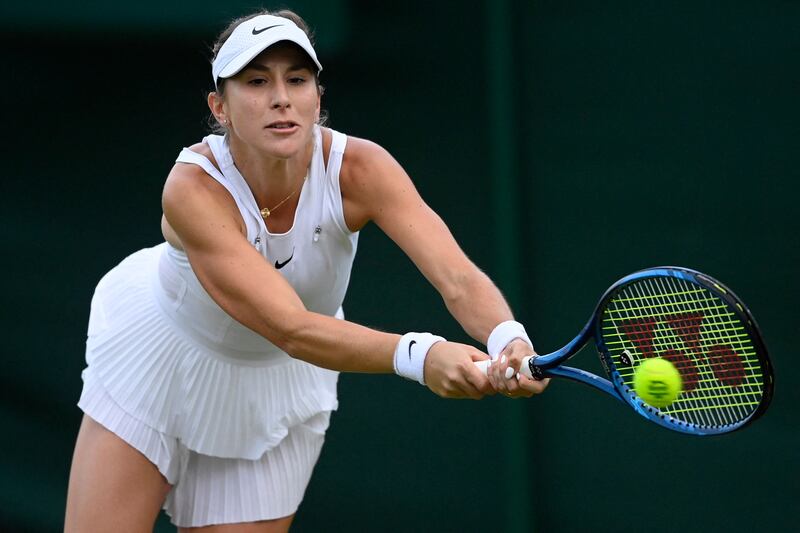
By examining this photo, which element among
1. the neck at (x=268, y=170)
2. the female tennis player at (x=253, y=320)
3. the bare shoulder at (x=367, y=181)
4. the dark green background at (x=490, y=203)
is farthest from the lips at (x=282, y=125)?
the dark green background at (x=490, y=203)

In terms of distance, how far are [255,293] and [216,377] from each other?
0.58 m

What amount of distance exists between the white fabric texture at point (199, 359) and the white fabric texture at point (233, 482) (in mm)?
56

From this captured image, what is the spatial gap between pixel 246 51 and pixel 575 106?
1.37 metres

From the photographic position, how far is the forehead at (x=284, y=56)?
2.48 meters

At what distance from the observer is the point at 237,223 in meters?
2.58

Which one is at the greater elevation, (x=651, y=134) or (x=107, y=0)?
(x=107, y=0)

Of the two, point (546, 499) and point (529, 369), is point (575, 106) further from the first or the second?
point (529, 369)

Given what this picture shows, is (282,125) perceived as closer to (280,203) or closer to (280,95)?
(280,95)

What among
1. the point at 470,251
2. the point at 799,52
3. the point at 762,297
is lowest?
the point at 762,297

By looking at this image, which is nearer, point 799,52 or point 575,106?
point 799,52

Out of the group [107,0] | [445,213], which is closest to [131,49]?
[107,0]

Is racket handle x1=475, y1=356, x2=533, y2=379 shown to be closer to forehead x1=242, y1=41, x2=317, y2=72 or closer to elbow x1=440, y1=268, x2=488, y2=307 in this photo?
elbow x1=440, y1=268, x2=488, y2=307

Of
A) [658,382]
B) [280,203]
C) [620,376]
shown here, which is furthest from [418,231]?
[658,382]

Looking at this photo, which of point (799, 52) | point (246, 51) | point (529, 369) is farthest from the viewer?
point (799, 52)
